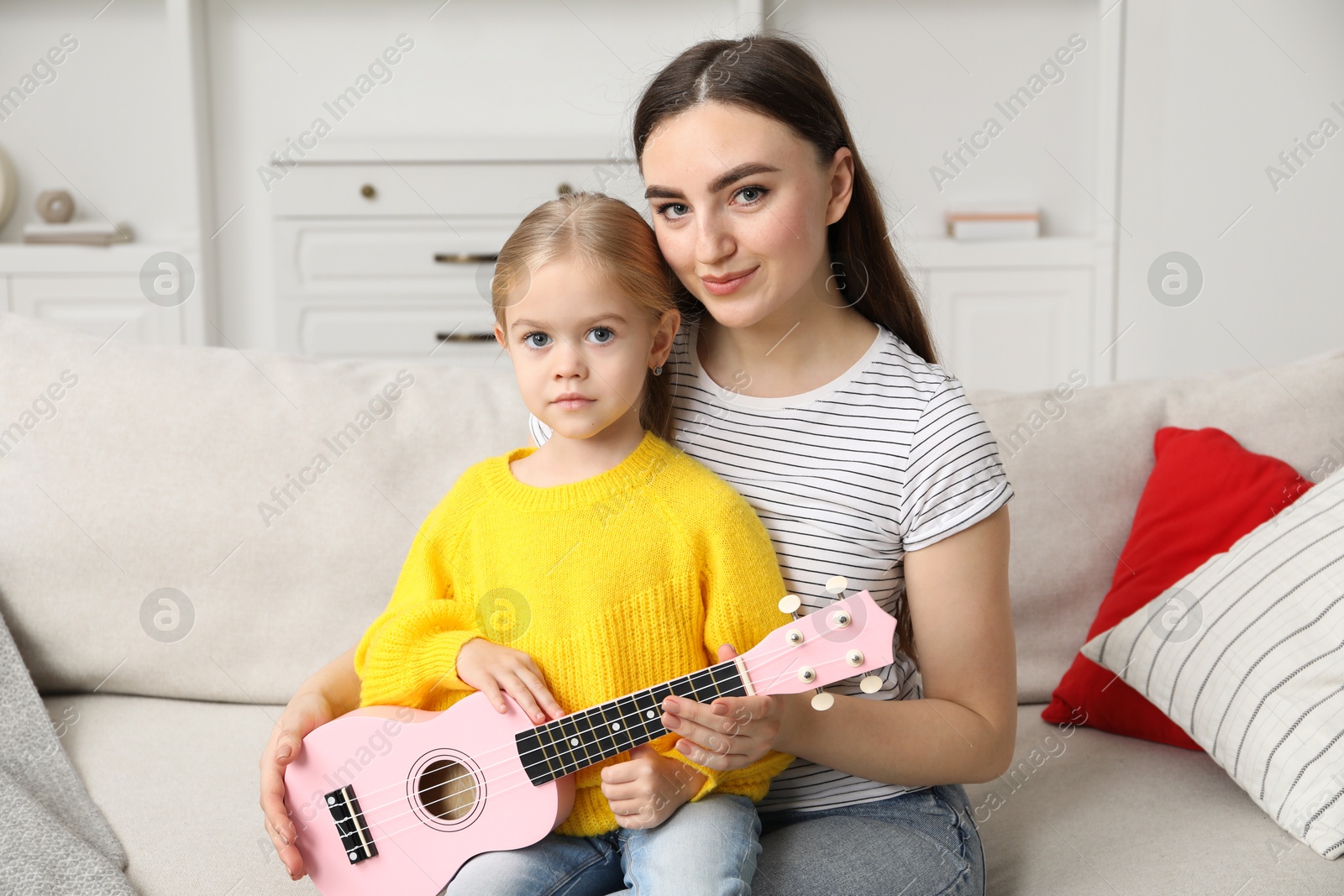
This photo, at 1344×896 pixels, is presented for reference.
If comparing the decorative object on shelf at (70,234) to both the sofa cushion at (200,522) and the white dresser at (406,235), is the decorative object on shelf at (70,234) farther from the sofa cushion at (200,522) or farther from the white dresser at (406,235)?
the sofa cushion at (200,522)

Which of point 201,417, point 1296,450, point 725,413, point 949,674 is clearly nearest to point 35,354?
point 201,417

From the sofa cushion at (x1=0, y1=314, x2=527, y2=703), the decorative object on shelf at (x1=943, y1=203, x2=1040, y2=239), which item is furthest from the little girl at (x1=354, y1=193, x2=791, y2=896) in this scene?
the decorative object on shelf at (x1=943, y1=203, x2=1040, y2=239)

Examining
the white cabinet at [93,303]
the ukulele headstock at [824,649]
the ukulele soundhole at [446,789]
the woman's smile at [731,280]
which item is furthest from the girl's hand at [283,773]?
the white cabinet at [93,303]

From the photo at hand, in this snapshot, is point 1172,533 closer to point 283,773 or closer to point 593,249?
A: point 593,249

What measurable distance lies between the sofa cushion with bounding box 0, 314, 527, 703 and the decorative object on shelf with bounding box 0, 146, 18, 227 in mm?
2524

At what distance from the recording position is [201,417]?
1482mm

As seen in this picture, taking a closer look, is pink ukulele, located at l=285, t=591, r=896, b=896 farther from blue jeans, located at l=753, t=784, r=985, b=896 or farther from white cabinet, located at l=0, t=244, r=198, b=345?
white cabinet, located at l=0, t=244, r=198, b=345

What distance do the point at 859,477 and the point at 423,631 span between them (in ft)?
1.41

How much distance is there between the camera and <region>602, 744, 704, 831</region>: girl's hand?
0.92m

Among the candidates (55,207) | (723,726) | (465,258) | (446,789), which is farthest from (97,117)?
(723,726)

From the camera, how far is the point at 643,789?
0.92m

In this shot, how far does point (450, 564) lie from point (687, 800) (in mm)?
315

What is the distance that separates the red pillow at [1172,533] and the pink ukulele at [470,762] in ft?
1.71

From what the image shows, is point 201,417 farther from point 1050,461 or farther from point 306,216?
point 306,216
